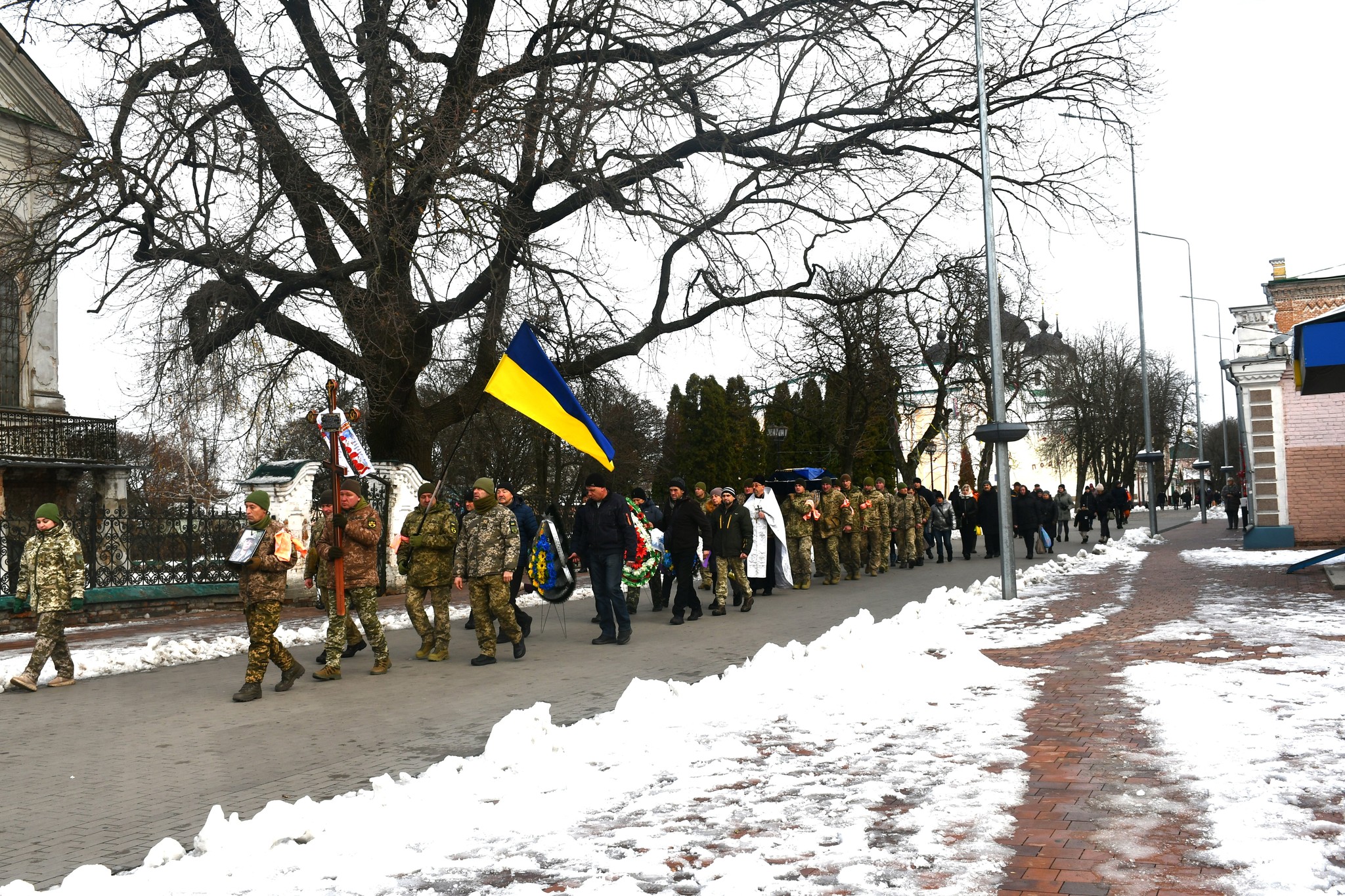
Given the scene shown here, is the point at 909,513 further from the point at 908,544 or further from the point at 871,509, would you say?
the point at 871,509

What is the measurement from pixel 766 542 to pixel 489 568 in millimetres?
8181

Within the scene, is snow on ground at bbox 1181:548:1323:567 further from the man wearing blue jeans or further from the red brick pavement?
the man wearing blue jeans

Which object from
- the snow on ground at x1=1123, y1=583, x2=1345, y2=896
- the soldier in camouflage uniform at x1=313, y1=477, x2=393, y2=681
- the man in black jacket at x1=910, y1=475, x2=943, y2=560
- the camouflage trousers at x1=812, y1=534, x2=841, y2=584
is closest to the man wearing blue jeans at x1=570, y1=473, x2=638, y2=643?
the soldier in camouflage uniform at x1=313, y1=477, x2=393, y2=681

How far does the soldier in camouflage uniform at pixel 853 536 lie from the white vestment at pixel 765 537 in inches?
112

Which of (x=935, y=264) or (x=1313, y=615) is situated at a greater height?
(x=935, y=264)

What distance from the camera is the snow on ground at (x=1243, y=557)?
71.0 feet

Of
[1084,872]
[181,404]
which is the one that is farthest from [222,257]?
[1084,872]

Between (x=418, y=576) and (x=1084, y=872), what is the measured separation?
27.1 feet

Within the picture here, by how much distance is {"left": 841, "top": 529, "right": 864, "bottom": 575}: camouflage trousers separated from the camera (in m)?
21.9

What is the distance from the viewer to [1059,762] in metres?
6.24

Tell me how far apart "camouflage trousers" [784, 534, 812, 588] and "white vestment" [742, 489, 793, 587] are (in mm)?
1011

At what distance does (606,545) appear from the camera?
41.9ft

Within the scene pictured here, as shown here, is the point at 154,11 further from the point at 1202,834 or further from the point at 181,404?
the point at 1202,834

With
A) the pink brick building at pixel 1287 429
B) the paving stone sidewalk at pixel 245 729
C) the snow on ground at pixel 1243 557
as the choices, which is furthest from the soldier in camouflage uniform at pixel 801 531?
the pink brick building at pixel 1287 429
